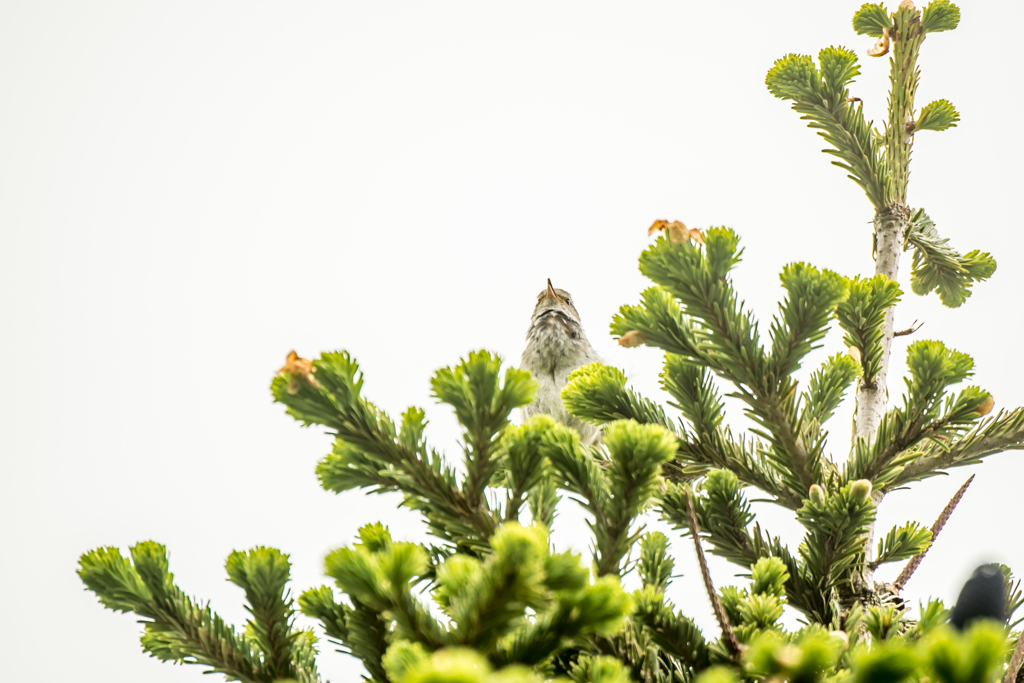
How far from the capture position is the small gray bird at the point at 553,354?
4.21 m

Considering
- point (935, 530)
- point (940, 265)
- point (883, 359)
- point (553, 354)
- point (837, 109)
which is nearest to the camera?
point (935, 530)

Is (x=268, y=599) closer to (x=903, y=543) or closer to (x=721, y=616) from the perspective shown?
(x=721, y=616)

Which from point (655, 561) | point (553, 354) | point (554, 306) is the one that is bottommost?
point (655, 561)

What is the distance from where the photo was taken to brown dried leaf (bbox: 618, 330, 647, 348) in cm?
156

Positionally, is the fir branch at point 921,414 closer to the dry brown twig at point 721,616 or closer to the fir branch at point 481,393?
the dry brown twig at point 721,616

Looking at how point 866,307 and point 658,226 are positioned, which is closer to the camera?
point 658,226

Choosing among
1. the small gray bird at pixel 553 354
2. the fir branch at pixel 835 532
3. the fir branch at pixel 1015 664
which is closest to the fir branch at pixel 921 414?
the fir branch at pixel 835 532

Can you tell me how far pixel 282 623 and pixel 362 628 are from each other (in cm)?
15

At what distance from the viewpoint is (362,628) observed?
3.93ft

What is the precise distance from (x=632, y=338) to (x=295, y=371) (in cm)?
68

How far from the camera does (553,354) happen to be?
4.43m

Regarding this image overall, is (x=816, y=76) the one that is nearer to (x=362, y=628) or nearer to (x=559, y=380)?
(x=362, y=628)

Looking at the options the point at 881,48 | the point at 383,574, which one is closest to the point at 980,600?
the point at 383,574

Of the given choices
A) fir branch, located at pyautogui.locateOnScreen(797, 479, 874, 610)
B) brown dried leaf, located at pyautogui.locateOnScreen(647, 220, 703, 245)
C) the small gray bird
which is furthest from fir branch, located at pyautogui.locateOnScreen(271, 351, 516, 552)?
the small gray bird
